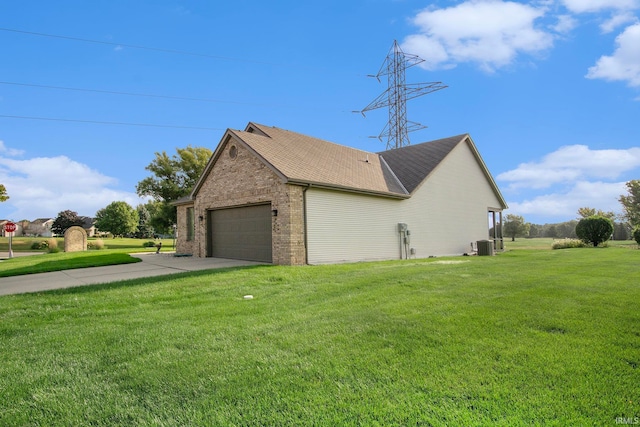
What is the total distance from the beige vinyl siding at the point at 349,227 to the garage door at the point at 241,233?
1.90 metres

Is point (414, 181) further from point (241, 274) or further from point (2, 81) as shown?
point (2, 81)

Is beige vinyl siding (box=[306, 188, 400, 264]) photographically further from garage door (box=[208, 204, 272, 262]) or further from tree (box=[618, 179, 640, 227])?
tree (box=[618, 179, 640, 227])

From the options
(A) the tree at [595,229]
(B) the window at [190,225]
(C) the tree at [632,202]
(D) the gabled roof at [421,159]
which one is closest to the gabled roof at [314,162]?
(D) the gabled roof at [421,159]

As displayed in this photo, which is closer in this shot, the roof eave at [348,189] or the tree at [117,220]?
the roof eave at [348,189]

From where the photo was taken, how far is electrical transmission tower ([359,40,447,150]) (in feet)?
84.8

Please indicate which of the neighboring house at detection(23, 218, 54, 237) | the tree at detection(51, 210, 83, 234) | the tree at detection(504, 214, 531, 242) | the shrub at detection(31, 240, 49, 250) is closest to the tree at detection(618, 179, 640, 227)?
the tree at detection(504, 214, 531, 242)

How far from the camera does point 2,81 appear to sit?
13164 millimetres

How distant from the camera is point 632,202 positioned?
131 feet

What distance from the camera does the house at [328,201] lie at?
39.5 feet

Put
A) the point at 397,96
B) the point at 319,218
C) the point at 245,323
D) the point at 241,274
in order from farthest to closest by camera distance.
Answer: the point at 397,96 → the point at 319,218 → the point at 241,274 → the point at 245,323

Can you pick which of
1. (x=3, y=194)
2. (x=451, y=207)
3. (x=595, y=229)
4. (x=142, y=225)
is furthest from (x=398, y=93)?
(x=142, y=225)

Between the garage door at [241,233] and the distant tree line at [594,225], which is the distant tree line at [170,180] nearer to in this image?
the garage door at [241,233]

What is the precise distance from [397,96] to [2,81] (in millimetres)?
23539

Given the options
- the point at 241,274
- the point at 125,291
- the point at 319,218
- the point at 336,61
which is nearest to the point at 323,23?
the point at 336,61
